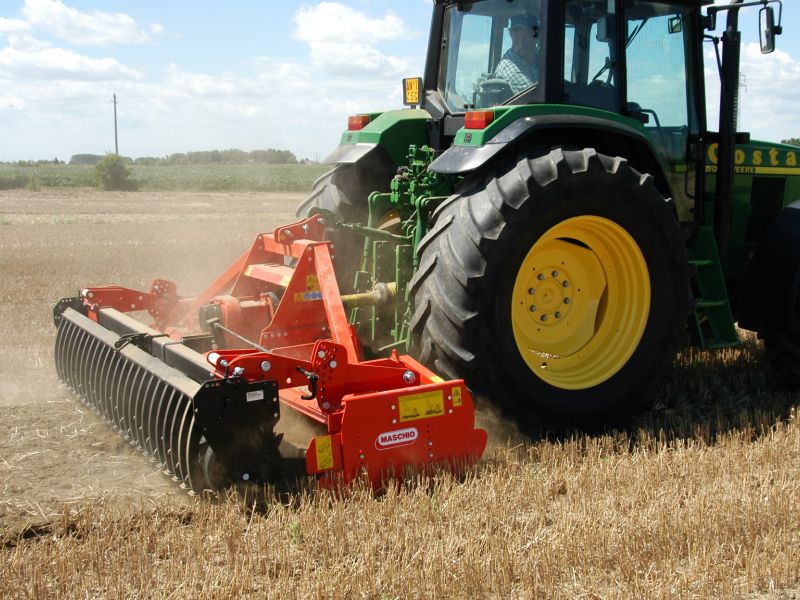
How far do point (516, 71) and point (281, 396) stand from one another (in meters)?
2.18

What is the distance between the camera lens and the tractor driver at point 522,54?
4.69 m

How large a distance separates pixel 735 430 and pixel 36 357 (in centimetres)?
491

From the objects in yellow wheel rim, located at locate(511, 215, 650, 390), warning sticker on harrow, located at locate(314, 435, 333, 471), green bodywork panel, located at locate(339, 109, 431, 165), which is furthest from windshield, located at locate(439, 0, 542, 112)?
warning sticker on harrow, located at locate(314, 435, 333, 471)

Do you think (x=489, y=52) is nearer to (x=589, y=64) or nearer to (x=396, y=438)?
(x=589, y=64)

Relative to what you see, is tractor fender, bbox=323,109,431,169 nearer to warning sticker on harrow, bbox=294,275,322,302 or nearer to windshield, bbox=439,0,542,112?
windshield, bbox=439,0,542,112

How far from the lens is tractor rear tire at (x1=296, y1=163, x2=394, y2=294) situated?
5406mm

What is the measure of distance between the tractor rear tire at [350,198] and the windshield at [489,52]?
68 centimetres

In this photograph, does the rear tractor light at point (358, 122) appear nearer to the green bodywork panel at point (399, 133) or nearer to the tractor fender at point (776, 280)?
the green bodywork panel at point (399, 133)

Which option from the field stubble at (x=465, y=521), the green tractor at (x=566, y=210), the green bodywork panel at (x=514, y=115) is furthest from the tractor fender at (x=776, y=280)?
the green bodywork panel at (x=514, y=115)

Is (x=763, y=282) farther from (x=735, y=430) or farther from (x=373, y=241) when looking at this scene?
(x=373, y=241)

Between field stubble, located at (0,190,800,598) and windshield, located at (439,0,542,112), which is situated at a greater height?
windshield, located at (439,0,542,112)

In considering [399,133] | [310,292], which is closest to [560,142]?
[399,133]

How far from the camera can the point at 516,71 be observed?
4797mm

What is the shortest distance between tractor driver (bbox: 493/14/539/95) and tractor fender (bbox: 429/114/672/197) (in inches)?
14.3
